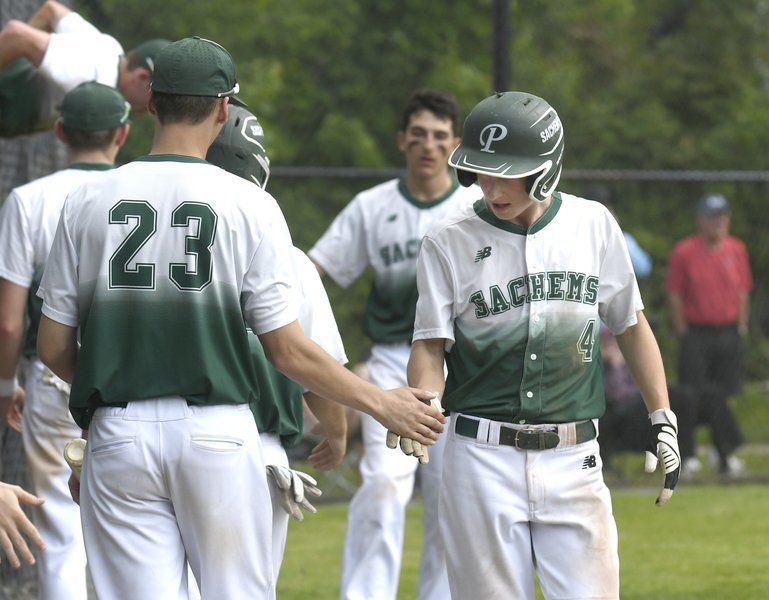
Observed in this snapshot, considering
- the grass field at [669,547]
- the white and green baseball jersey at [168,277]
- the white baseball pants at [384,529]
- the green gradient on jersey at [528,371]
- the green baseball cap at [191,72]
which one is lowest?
the grass field at [669,547]

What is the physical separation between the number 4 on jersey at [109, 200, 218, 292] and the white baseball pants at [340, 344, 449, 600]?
3088 mm

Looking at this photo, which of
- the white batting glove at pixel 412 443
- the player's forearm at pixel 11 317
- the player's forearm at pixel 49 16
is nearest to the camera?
the white batting glove at pixel 412 443

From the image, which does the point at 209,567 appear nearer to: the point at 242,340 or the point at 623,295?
the point at 242,340

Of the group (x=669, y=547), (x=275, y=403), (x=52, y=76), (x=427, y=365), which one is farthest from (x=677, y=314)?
(x=275, y=403)

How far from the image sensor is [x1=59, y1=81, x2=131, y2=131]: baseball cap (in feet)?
20.7

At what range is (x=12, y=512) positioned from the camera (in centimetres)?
383

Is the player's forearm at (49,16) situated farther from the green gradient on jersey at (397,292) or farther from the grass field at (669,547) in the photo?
the grass field at (669,547)

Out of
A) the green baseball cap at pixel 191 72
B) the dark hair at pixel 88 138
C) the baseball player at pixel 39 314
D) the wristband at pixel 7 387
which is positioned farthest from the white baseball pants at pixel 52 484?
the green baseball cap at pixel 191 72

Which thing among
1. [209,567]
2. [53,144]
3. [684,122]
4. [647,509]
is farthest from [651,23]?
[209,567]

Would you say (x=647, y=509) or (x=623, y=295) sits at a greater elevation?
(x=623, y=295)

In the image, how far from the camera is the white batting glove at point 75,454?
177 inches

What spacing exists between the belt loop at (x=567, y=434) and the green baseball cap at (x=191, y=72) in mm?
1626

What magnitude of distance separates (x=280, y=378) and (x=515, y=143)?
1195 mm

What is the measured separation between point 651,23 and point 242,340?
920 inches
